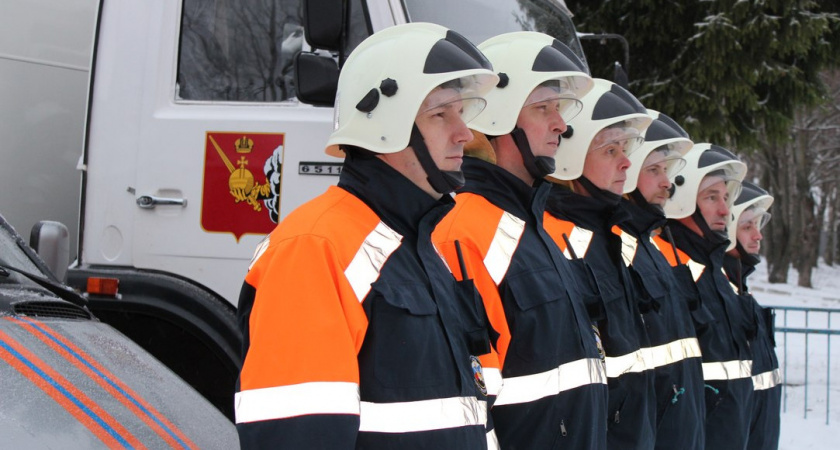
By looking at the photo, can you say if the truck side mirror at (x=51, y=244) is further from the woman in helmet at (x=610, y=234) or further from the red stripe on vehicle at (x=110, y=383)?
the woman in helmet at (x=610, y=234)

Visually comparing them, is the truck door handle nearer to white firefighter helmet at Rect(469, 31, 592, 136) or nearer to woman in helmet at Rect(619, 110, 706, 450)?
white firefighter helmet at Rect(469, 31, 592, 136)

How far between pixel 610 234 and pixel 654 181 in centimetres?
100

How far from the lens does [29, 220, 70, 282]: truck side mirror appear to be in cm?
313

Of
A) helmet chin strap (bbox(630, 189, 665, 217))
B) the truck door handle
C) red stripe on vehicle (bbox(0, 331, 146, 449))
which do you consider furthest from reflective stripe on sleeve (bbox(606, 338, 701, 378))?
the truck door handle

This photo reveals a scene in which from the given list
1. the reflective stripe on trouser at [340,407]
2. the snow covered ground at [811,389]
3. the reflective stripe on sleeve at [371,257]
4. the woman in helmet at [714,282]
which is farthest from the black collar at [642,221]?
the snow covered ground at [811,389]

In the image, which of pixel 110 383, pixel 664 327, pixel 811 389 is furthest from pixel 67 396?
pixel 811 389

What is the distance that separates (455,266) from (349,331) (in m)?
0.78

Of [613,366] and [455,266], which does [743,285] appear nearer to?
[613,366]

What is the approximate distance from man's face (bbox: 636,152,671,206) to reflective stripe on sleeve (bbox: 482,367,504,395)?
208 centimetres

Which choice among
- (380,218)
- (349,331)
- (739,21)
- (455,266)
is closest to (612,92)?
(455,266)

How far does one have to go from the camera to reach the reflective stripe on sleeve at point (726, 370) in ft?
14.7

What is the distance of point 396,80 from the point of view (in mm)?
2457

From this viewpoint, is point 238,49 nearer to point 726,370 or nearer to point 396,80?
point 396,80

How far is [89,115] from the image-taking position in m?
4.32
